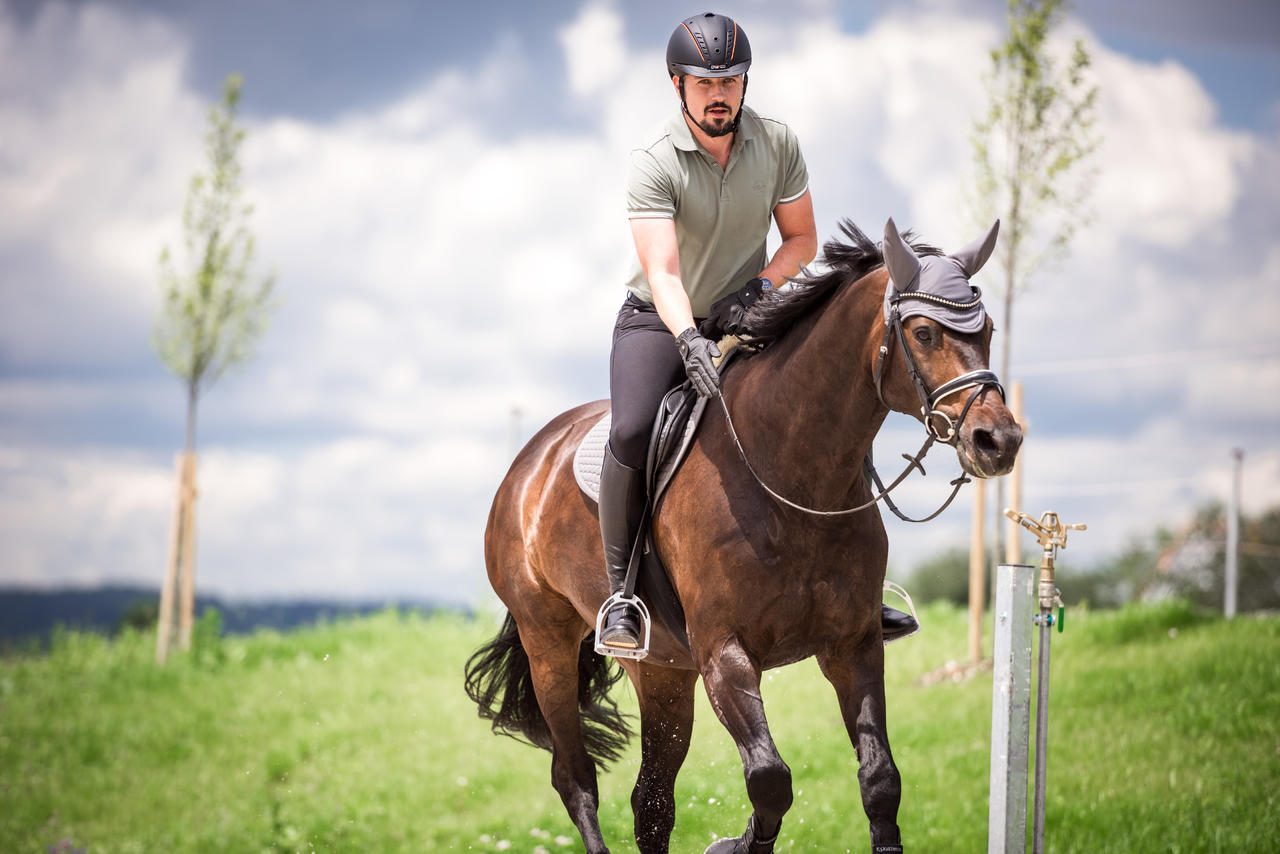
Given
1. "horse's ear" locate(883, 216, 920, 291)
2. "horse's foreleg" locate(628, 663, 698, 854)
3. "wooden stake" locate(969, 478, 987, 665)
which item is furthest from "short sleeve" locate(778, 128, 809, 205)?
"wooden stake" locate(969, 478, 987, 665)

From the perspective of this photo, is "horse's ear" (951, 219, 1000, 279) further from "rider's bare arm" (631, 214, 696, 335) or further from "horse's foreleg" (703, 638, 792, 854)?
"horse's foreleg" (703, 638, 792, 854)

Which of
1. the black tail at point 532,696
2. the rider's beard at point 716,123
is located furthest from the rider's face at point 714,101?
the black tail at point 532,696

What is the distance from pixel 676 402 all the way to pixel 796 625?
3.17ft

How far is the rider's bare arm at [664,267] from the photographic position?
12.5 ft

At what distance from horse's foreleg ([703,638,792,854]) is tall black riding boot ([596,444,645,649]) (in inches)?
17.7

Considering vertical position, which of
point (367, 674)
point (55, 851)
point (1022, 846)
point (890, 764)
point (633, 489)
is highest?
point (633, 489)

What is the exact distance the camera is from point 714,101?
3.98 metres

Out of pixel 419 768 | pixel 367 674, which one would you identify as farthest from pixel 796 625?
pixel 367 674

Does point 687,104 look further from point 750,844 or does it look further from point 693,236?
point 750,844

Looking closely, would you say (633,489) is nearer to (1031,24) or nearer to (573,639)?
(573,639)

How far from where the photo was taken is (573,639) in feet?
17.5

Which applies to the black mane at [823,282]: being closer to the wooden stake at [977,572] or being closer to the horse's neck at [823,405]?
the horse's neck at [823,405]

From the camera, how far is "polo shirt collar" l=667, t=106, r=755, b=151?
13.4 feet

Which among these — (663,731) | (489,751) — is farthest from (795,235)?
(489,751)
